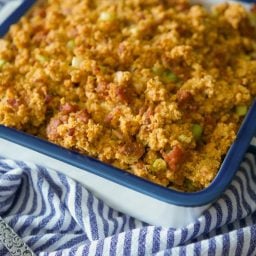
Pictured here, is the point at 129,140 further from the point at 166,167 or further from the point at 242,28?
the point at 242,28

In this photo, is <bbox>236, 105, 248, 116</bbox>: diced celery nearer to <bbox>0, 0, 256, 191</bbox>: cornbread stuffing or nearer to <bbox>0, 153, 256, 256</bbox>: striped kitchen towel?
<bbox>0, 0, 256, 191</bbox>: cornbread stuffing

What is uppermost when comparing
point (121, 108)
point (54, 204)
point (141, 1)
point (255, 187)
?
point (141, 1)

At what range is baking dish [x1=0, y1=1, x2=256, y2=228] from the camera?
3.77ft

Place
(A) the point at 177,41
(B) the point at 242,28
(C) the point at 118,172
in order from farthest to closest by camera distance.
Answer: (B) the point at 242,28 → (A) the point at 177,41 → (C) the point at 118,172

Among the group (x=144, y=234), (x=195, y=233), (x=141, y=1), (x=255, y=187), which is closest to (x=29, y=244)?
(x=144, y=234)

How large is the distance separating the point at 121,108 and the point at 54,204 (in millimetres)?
250

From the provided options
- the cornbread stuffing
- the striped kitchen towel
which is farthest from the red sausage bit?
the striped kitchen towel

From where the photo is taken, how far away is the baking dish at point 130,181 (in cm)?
115

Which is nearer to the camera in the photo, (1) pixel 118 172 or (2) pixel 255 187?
(1) pixel 118 172

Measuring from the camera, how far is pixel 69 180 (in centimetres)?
125

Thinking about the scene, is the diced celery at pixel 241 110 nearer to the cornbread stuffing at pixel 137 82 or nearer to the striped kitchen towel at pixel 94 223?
the cornbread stuffing at pixel 137 82

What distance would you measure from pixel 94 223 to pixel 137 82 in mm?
336

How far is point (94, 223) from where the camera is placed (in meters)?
1.23

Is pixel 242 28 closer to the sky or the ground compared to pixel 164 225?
closer to the sky
